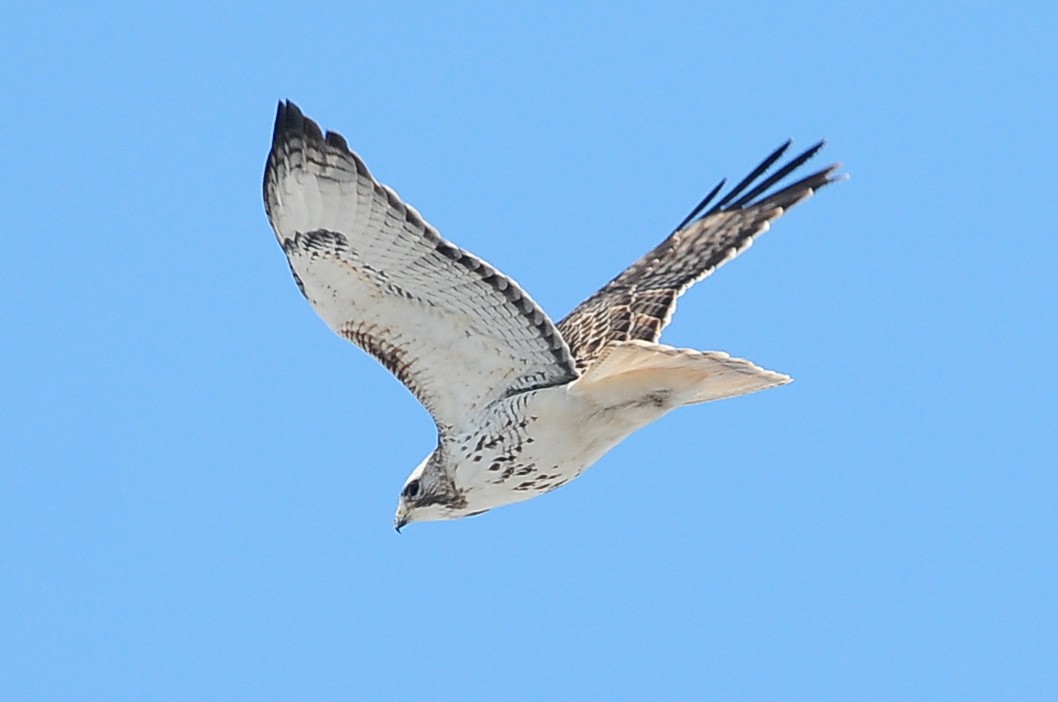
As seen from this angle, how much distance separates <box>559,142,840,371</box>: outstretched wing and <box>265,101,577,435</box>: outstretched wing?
2.15 feet

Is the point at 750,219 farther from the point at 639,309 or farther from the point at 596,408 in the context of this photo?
the point at 596,408

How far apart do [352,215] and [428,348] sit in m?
0.96

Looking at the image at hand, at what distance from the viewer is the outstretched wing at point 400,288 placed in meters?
8.26

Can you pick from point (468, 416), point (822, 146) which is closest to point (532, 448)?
point (468, 416)

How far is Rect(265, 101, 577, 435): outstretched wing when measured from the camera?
8.26m

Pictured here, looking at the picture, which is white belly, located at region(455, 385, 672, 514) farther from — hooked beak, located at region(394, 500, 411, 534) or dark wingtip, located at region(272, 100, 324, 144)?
dark wingtip, located at region(272, 100, 324, 144)

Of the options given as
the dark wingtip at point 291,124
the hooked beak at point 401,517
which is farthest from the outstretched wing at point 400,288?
the hooked beak at point 401,517

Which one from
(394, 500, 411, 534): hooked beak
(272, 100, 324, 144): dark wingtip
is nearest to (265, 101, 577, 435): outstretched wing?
(272, 100, 324, 144): dark wingtip

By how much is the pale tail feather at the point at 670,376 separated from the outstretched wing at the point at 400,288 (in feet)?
0.79

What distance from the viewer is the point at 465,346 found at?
9.07m

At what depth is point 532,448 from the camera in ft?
30.2

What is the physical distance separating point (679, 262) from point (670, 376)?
199cm

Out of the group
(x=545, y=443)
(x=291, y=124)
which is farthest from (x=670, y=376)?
(x=291, y=124)

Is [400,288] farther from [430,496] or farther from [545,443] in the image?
[430,496]
